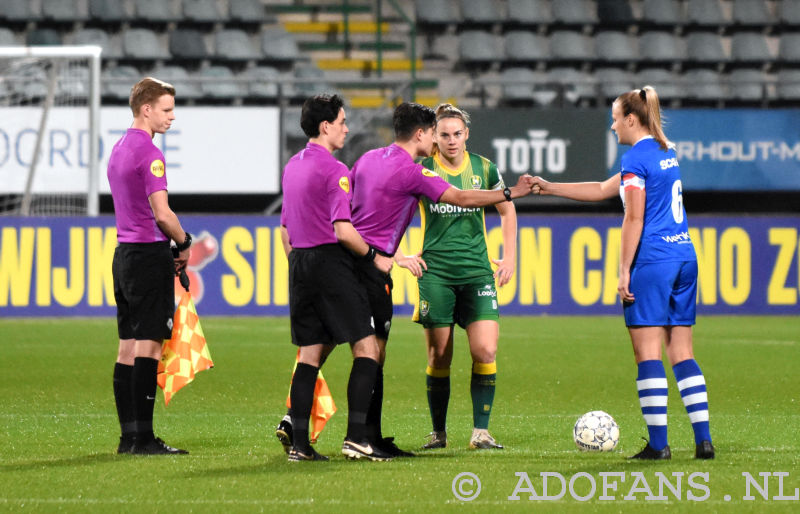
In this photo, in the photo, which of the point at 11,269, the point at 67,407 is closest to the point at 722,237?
the point at 11,269

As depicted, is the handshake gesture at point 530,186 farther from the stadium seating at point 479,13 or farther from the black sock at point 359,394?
the stadium seating at point 479,13

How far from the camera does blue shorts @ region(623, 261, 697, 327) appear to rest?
5977mm

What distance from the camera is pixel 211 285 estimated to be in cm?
1619

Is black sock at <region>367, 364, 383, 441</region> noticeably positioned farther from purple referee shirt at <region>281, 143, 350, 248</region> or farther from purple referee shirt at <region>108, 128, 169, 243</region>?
purple referee shirt at <region>108, 128, 169, 243</region>

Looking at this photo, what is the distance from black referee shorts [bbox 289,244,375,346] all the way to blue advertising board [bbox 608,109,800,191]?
12.8 meters

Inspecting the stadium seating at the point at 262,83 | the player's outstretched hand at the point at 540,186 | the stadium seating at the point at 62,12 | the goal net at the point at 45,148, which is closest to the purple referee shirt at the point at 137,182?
the player's outstretched hand at the point at 540,186

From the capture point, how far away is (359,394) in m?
5.99

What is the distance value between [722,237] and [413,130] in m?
11.4

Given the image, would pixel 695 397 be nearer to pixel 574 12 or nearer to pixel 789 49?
pixel 574 12

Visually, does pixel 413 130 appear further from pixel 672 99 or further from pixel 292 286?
pixel 672 99

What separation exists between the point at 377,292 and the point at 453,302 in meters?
0.70

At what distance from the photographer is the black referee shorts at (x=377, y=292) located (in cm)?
623

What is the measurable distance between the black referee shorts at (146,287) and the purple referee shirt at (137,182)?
0.21 ft

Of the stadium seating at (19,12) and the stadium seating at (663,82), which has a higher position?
the stadium seating at (19,12)
